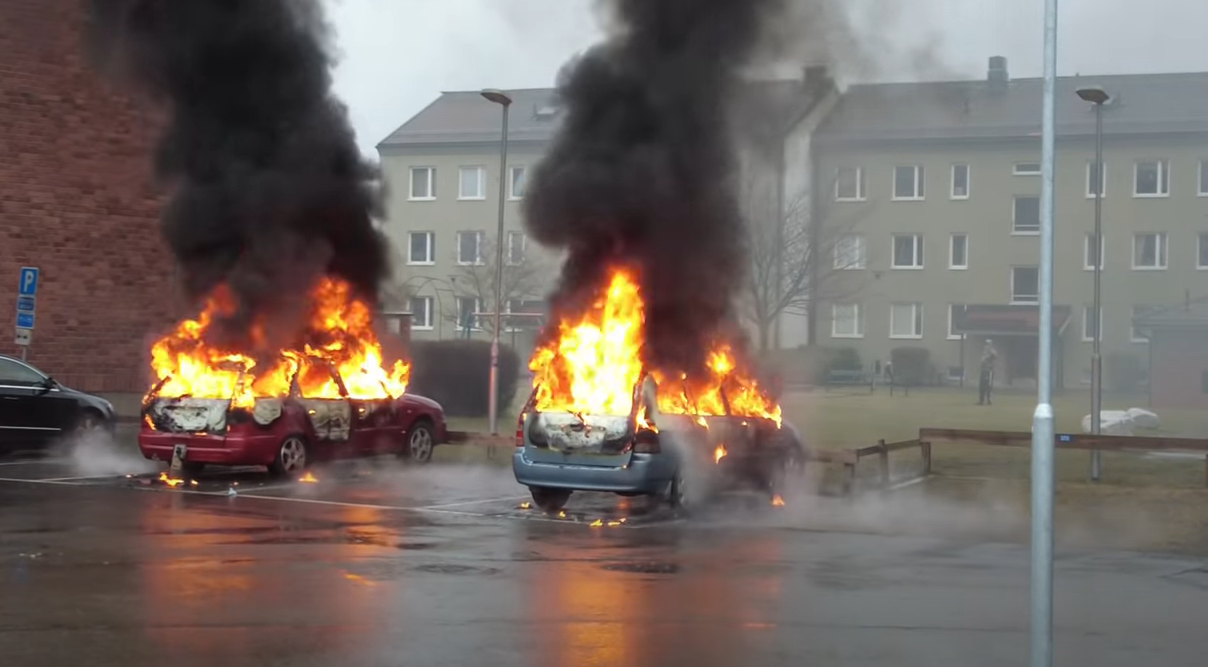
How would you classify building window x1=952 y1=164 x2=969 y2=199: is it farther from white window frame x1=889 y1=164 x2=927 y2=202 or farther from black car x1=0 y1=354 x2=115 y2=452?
black car x1=0 y1=354 x2=115 y2=452

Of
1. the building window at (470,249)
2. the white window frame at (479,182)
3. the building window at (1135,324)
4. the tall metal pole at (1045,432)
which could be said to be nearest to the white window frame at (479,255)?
the building window at (470,249)

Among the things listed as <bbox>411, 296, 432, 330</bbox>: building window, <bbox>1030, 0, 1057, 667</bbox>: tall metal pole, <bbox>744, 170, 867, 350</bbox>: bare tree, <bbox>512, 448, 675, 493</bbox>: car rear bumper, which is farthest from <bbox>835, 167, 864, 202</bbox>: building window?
<bbox>411, 296, 432, 330</bbox>: building window

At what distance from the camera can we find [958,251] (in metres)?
17.0

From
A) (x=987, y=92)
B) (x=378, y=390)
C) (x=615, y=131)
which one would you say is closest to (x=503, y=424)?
(x=378, y=390)

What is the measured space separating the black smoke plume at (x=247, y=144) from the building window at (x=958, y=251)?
893cm

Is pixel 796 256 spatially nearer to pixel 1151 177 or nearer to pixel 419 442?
pixel 1151 177

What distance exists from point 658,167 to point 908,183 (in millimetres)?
2742

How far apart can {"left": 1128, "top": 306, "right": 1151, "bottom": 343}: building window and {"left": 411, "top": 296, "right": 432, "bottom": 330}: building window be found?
28290 millimetres

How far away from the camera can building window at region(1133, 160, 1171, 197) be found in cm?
1650

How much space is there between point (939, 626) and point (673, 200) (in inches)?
324

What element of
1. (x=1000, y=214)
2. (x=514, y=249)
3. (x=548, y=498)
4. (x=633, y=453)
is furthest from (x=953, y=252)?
(x=514, y=249)

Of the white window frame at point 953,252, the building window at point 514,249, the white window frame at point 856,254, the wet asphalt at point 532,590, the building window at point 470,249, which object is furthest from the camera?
the building window at point 470,249

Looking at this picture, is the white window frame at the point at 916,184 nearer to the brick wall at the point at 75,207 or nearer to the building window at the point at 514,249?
the brick wall at the point at 75,207

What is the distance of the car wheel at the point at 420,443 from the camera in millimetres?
19188
